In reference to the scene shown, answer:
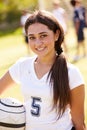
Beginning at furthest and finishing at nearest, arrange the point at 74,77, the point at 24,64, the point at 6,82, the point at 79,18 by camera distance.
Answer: the point at 79,18
the point at 6,82
the point at 24,64
the point at 74,77

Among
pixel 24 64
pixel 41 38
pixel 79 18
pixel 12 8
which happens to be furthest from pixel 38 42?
pixel 12 8

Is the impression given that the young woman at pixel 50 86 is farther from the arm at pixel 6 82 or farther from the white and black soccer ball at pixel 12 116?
the arm at pixel 6 82

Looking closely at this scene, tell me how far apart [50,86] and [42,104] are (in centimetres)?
14

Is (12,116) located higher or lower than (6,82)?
lower

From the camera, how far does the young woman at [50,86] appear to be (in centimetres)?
332

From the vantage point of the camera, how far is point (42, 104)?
132 inches

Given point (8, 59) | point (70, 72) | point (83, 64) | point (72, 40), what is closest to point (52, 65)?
point (70, 72)

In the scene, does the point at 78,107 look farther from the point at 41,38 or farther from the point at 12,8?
the point at 12,8

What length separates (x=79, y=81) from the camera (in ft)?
10.9

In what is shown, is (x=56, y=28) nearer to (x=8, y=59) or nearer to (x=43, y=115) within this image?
(x=43, y=115)

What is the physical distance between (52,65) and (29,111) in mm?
376

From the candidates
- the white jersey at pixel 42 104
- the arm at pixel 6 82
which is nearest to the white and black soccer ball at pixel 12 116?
the white jersey at pixel 42 104

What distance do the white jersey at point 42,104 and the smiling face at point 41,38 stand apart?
0.18m

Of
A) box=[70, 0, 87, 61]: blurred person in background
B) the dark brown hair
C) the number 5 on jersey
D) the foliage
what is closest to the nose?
the dark brown hair
